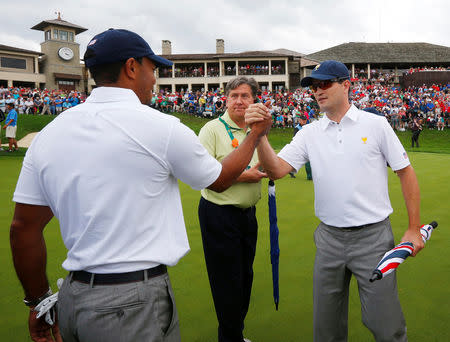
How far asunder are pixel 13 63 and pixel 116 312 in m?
61.3

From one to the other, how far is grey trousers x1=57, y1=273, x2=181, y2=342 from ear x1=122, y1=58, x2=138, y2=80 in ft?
3.09

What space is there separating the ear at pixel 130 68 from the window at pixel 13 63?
6062 cm

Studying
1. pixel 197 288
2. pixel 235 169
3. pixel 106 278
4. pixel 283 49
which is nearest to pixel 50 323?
pixel 106 278

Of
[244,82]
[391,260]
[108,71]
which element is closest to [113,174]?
[108,71]

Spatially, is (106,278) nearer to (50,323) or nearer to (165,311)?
(165,311)

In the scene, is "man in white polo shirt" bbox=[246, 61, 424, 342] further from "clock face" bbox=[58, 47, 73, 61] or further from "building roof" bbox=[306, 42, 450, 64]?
"clock face" bbox=[58, 47, 73, 61]

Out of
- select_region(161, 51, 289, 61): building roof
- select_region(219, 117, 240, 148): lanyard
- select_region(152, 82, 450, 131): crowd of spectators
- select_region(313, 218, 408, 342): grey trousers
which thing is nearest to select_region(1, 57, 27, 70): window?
select_region(161, 51, 289, 61): building roof

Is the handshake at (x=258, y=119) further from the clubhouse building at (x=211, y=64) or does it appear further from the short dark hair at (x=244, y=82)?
the clubhouse building at (x=211, y=64)

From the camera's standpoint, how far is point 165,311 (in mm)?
1803

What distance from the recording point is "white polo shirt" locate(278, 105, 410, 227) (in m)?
2.70

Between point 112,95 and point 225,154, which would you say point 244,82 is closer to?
point 225,154

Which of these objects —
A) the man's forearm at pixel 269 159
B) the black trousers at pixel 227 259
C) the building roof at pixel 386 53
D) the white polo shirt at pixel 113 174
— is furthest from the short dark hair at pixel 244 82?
the building roof at pixel 386 53

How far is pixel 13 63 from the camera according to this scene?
5403 cm

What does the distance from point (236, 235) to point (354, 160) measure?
1239mm
